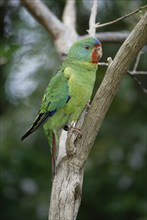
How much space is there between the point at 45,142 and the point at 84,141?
2.34 m

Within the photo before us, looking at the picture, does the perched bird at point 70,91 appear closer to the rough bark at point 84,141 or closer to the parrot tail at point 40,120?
the parrot tail at point 40,120

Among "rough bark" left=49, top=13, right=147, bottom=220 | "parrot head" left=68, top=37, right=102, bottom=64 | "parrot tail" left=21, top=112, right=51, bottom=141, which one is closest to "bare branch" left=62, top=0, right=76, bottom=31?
"parrot head" left=68, top=37, right=102, bottom=64

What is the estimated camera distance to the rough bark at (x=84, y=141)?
2.75m

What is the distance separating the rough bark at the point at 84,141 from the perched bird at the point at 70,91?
0.16 meters

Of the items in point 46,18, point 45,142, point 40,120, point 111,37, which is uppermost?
point 46,18

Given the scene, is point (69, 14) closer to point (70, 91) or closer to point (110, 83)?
point (70, 91)

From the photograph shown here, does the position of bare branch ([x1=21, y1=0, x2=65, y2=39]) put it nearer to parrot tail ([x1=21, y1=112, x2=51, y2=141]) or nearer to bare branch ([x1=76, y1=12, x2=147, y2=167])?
parrot tail ([x1=21, y1=112, x2=51, y2=141])

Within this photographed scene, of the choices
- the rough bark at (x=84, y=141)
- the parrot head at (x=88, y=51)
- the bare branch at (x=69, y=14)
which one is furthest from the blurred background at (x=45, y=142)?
the rough bark at (x=84, y=141)

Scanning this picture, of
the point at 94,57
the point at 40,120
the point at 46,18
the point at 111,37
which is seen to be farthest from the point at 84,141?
the point at 46,18

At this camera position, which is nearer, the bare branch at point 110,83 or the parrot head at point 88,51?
the bare branch at point 110,83

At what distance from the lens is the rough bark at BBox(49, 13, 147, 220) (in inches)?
108

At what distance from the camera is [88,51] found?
10.6ft

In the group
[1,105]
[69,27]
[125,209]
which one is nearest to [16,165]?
[1,105]

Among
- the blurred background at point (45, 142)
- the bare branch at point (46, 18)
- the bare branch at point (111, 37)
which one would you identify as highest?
the bare branch at point (46, 18)
